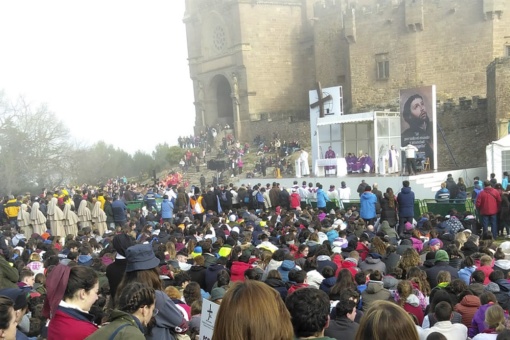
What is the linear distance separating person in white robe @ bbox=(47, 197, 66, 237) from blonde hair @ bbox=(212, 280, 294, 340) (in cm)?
1499

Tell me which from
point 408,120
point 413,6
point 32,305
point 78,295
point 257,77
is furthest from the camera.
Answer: point 257,77

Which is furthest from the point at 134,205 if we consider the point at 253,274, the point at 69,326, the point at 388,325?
the point at 388,325

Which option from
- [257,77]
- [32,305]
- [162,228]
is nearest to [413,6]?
[257,77]

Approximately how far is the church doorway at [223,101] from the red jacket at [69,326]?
43.4 m

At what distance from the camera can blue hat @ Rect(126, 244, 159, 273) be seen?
4.31m

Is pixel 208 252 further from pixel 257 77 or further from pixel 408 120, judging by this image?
pixel 257 77

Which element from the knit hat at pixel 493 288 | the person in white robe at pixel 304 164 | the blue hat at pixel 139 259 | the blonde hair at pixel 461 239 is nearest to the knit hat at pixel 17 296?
the blue hat at pixel 139 259

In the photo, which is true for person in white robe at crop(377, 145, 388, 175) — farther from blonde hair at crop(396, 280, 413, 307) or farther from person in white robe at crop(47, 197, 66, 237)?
blonde hair at crop(396, 280, 413, 307)

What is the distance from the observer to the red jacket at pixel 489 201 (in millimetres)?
13305

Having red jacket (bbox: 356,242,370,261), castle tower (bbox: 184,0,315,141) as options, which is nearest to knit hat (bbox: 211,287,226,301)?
red jacket (bbox: 356,242,370,261)

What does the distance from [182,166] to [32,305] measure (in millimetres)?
33777

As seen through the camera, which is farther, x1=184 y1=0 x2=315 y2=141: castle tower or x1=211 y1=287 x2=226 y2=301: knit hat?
x1=184 y1=0 x2=315 y2=141: castle tower

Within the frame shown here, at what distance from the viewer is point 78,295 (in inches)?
149

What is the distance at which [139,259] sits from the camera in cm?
433
